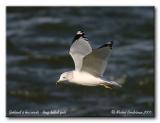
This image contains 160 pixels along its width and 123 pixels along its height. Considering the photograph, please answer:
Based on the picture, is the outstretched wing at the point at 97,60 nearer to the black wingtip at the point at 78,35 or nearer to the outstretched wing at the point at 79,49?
the outstretched wing at the point at 79,49

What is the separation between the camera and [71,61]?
24.4ft

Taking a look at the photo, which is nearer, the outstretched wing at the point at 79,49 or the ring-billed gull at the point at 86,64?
the ring-billed gull at the point at 86,64

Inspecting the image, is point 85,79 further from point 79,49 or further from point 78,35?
point 78,35

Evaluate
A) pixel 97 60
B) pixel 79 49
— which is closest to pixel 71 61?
pixel 79 49

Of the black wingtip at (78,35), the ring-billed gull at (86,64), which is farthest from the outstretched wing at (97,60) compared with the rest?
the black wingtip at (78,35)

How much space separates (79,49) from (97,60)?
0.19 meters

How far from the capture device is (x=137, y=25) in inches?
293

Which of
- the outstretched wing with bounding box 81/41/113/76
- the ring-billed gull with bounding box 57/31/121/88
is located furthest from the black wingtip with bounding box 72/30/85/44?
the outstretched wing with bounding box 81/41/113/76

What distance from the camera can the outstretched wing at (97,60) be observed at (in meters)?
7.17

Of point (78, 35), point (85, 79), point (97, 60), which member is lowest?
point (85, 79)

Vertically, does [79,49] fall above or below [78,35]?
below

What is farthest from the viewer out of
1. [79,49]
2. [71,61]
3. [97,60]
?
[71,61]

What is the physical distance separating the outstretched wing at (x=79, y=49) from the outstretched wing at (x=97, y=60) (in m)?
0.06
